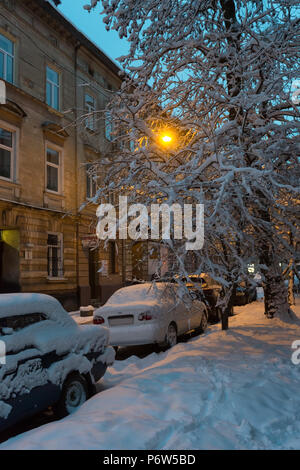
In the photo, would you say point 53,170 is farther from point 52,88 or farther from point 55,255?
point 55,255

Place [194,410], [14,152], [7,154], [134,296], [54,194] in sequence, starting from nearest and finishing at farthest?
[194,410] → [134,296] → [7,154] → [14,152] → [54,194]

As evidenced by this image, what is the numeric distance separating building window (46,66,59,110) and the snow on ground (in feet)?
48.9

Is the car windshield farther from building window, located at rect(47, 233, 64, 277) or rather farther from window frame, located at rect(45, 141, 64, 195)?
window frame, located at rect(45, 141, 64, 195)

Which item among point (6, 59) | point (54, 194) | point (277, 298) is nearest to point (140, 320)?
point (277, 298)

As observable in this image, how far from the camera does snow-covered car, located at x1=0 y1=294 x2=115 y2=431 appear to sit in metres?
4.21

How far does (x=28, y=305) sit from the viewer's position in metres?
4.86

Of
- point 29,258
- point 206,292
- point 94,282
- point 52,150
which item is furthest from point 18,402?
point 94,282

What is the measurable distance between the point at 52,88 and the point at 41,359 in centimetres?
1657

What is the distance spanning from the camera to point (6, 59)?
1555 centimetres

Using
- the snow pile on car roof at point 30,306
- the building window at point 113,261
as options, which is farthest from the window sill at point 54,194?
the snow pile on car roof at point 30,306

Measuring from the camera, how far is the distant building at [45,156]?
15.6m

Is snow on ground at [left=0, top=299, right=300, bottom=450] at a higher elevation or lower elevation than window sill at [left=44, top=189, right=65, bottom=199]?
lower

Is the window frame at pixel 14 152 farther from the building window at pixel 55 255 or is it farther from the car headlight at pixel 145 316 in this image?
the car headlight at pixel 145 316

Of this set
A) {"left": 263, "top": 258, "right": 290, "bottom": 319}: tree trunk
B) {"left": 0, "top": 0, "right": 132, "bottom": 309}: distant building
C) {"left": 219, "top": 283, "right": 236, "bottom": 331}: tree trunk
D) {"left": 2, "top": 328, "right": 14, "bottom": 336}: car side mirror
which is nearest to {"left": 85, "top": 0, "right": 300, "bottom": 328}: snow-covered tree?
{"left": 219, "top": 283, "right": 236, "bottom": 331}: tree trunk
